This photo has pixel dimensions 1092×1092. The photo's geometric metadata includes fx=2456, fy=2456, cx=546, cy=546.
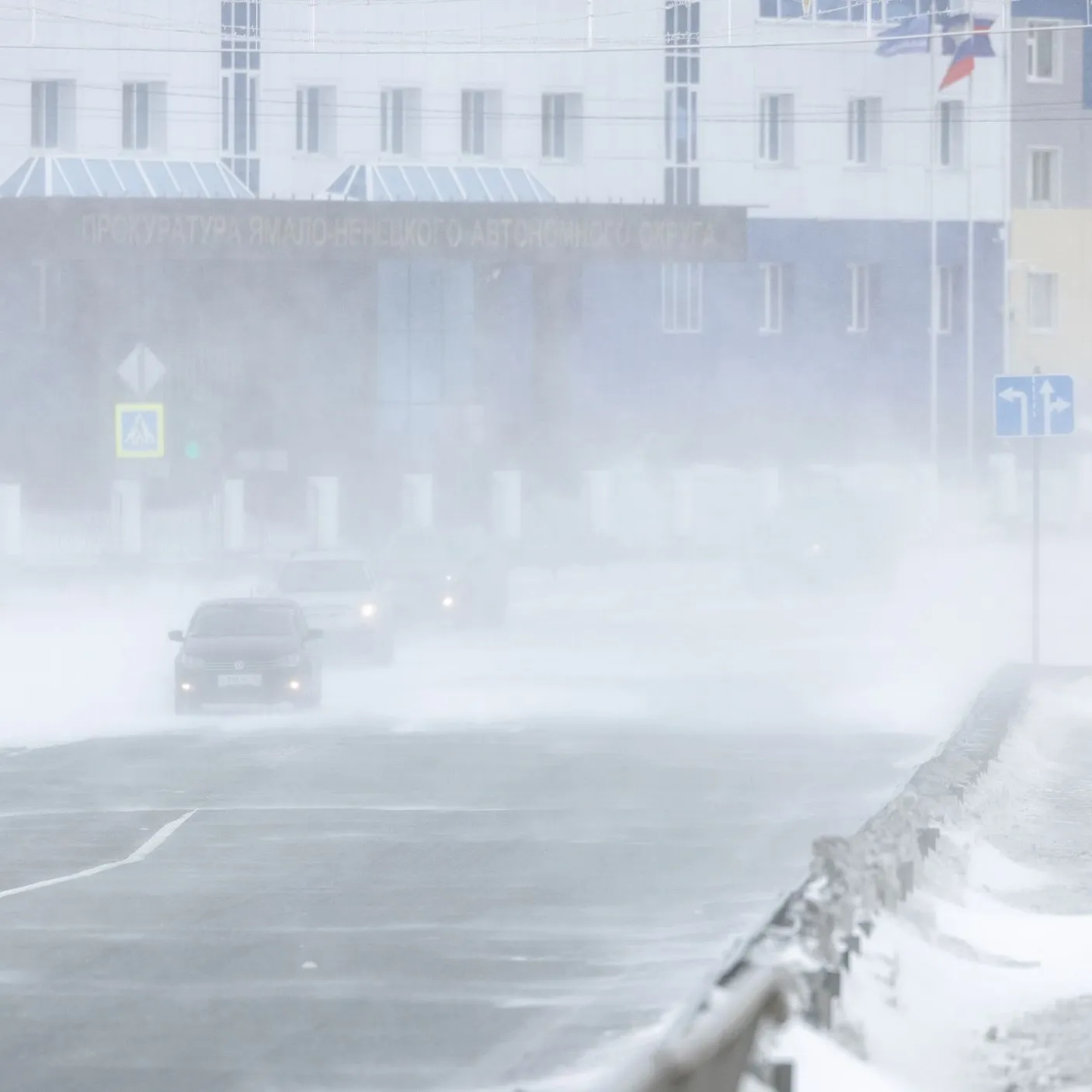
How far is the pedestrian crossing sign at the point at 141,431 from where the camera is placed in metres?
37.8

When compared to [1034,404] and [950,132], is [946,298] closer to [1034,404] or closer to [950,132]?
[950,132]

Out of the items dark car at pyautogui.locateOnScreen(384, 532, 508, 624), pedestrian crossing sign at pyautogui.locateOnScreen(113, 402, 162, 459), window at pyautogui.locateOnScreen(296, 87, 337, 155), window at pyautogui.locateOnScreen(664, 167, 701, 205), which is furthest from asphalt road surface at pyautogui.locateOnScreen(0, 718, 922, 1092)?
window at pyautogui.locateOnScreen(664, 167, 701, 205)

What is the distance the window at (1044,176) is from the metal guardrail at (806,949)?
54.1 m

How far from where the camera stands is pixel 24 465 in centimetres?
5553

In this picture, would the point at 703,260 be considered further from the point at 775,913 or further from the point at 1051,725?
the point at 775,913

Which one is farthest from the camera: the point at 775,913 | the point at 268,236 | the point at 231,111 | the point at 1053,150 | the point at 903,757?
the point at 1053,150

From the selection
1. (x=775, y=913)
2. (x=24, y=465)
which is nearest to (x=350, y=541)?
(x=24, y=465)

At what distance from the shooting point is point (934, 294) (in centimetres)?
6353

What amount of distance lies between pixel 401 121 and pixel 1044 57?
62.6 feet

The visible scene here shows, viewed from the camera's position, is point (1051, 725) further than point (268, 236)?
No

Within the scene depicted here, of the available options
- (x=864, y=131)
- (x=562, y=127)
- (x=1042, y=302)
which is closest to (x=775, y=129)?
(x=864, y=131)

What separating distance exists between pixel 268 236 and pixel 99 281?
5.84 metres

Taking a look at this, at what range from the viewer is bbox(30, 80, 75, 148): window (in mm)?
60906

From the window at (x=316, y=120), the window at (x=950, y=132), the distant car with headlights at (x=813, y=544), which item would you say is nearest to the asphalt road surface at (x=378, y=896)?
the distant car with headlights at (x=813, y=544)
